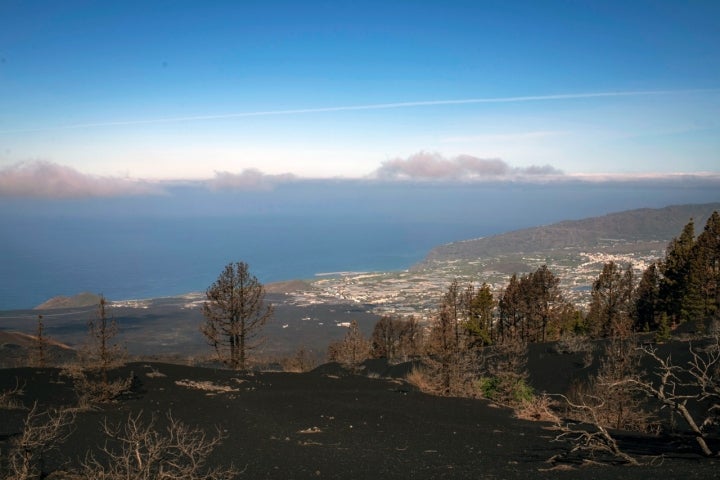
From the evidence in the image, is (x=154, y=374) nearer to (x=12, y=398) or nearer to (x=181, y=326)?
(x=12, y=398)

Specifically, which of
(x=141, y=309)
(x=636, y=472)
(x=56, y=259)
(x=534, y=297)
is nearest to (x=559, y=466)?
(x=636, y=472)

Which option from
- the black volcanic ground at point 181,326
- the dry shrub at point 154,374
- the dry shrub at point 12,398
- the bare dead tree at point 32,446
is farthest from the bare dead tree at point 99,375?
the black volcanic ground at point 181,326

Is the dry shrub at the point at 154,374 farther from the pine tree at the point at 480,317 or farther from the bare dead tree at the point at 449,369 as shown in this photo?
the pine tree at the point at 480,317

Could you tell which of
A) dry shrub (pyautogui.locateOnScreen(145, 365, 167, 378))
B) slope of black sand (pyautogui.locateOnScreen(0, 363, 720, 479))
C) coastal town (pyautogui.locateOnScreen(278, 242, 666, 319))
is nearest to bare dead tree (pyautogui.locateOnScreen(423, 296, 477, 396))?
slope of black sand (pyautogui.locateOnScreen(0, 363, 720, 479))

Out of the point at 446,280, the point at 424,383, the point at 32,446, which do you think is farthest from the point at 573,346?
the point at 446,280

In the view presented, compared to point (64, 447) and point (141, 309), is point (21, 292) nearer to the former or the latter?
point (141, 309)

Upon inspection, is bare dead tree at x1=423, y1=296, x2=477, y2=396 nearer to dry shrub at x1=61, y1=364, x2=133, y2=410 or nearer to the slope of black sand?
the slope of black sand

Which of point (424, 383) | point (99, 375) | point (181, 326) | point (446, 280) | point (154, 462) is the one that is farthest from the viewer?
point (446, 280)

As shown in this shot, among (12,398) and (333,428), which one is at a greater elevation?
(12,398)
